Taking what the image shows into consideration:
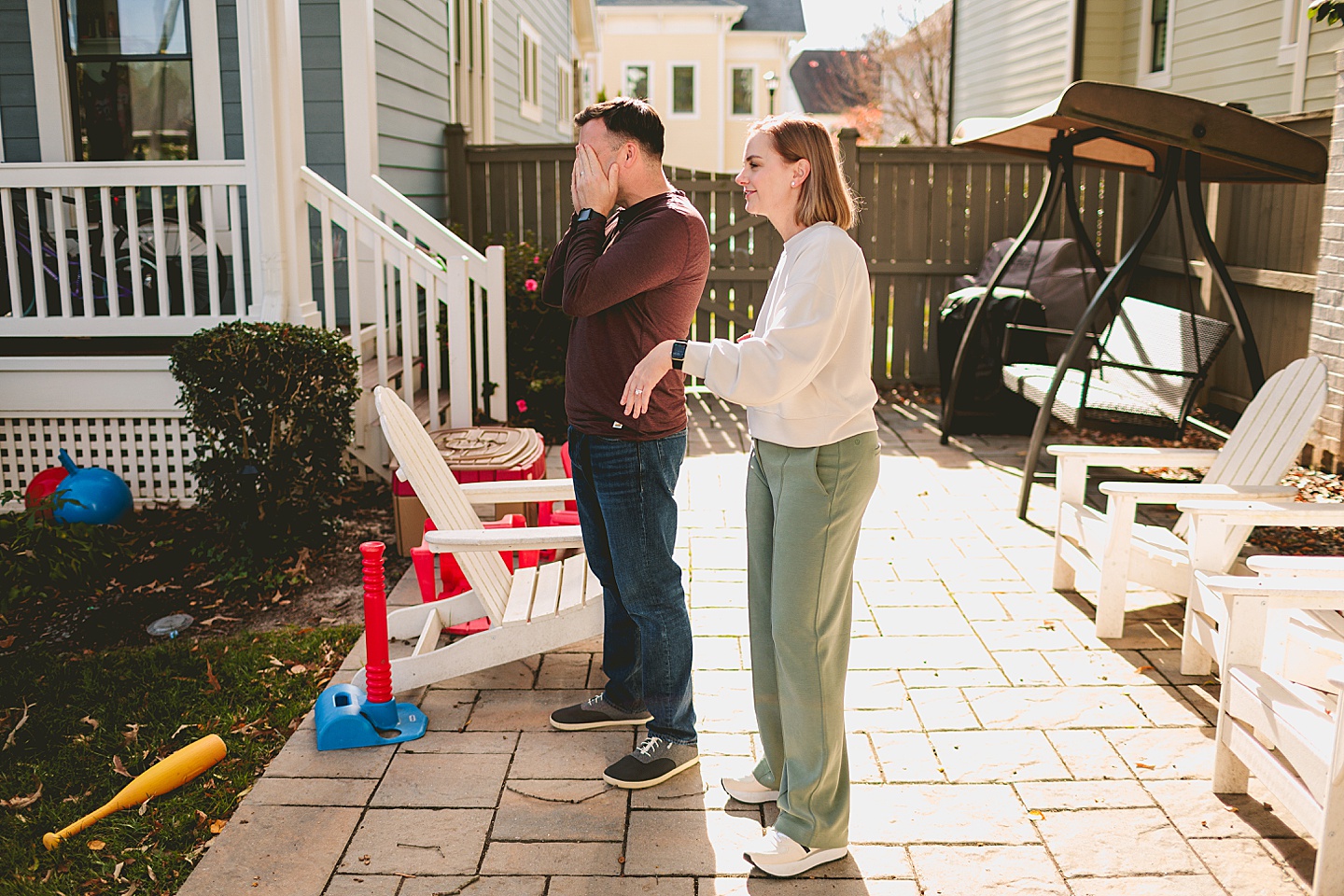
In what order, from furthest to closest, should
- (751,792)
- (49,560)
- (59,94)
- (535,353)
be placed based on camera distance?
(535,353) → (59,94) → (49,560) → (751,792)

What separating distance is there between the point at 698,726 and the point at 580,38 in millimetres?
20259

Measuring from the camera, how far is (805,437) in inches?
105

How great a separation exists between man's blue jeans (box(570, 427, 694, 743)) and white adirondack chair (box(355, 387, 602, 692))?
41 centimetres

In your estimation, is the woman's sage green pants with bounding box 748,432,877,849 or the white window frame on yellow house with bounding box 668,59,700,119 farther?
the white window frame on yellow house with bounding box 668,59,700,119

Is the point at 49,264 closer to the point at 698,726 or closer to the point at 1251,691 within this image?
the point at 698,726

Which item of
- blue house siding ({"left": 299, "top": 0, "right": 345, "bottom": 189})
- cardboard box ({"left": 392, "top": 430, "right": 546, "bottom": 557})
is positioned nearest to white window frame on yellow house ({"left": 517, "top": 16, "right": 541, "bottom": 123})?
blue house siding ({"left": 299, "top": 0, "right": 345, "bottom": 189})

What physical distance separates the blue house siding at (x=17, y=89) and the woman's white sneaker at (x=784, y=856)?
261 inches

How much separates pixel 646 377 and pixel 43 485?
446cm

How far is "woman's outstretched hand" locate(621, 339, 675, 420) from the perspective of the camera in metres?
2.65

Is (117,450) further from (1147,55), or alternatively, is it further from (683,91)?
(683,91)

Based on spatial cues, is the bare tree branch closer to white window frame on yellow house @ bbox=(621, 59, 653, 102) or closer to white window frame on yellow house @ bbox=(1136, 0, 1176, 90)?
white window frame on yellow house @ bbox=(621, 59, 653, 102)

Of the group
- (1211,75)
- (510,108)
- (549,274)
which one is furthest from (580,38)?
(549,274)

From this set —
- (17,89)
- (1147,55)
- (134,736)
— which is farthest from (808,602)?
(1147,55)

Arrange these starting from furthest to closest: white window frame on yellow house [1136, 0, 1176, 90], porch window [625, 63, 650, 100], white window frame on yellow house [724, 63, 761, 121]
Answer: white window frame on yellow house [724, 63, 761, 121] → porch window [625, 63, 650, 100] → white window frame on yellow house [1136, 0, 1176, 90]
